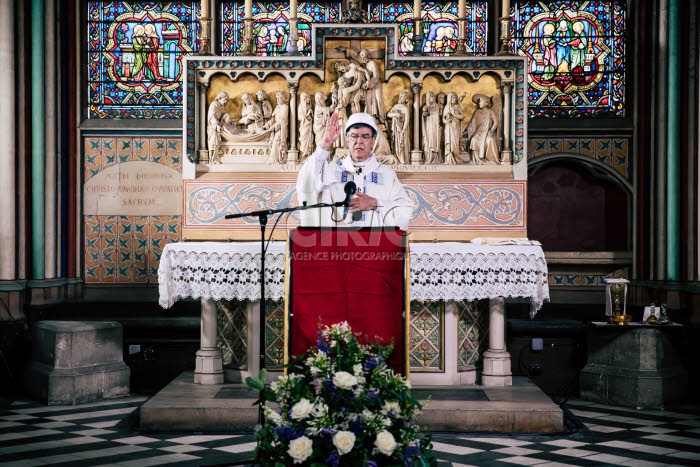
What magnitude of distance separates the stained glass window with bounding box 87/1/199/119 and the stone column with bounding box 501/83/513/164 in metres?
4.65

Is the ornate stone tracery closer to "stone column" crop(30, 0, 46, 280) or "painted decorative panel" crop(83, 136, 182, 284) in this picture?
"stone column" crop(30, 0, 46, 280)

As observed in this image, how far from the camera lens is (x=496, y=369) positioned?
7.12 metres

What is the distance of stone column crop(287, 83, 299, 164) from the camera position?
7.77 m

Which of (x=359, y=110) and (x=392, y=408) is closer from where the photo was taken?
(x=392, y=408)

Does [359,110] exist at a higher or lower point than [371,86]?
lower

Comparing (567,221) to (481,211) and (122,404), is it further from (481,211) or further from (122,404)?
(122,404)

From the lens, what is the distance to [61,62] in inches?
400

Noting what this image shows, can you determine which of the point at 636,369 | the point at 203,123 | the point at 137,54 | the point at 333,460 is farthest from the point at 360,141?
the point at 137,54

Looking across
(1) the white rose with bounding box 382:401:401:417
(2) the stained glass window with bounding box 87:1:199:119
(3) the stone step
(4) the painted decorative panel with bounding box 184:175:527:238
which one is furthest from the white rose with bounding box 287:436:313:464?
(2) the stained glass window with bounding box 87:1:199:119

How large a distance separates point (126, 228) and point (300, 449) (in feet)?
24.7

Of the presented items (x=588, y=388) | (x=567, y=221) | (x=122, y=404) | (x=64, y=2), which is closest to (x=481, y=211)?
(x=588, y=388)

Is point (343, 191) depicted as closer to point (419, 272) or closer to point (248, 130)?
point (419, 272)

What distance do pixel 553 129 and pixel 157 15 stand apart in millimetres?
5400

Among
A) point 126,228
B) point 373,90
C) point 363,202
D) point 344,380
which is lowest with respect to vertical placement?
point 344,380
